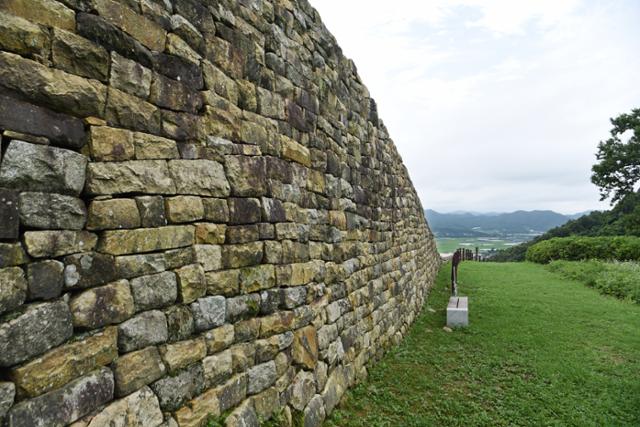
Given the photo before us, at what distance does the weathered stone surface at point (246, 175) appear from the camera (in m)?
3.29

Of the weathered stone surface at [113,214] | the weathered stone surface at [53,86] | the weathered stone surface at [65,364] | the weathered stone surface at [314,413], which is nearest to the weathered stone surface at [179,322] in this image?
the weathered stone surface at [65,364]

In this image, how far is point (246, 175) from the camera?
3.44 metres

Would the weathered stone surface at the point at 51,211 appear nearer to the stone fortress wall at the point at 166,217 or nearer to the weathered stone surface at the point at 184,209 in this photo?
the stone fortress wall at the point at 166,217

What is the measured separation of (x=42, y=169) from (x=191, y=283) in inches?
45.8

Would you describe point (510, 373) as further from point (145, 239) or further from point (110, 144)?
point (110, 144)

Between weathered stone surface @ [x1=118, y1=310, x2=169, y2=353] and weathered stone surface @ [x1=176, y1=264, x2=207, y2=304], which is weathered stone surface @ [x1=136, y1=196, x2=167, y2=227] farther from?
weathered stone surface @ [x1=118, y1=310, x2=169, y2=353]

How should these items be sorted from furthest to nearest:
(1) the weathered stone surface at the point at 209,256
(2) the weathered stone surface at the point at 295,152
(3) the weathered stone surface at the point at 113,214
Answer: (2) the weathered stone surface at the point at 295,152, (1) the weathered stone surface at the point at 209,256, (3) the weathered stone surface at the point at 113,214

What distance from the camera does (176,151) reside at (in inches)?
111

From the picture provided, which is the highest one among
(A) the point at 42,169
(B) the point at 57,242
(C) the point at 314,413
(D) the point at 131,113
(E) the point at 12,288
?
(D) the point at 131,113

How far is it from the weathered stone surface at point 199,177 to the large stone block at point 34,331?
41.4 inches

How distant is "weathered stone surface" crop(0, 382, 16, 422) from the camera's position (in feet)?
5.88

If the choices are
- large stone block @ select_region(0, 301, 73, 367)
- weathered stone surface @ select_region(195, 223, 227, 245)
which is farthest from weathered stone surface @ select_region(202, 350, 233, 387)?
large stone block @ select_region(0, 301, 73, 367)

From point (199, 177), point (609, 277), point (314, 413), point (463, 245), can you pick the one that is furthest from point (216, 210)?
point (463, 245)

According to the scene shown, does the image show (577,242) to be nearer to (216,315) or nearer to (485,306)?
(485,306)
